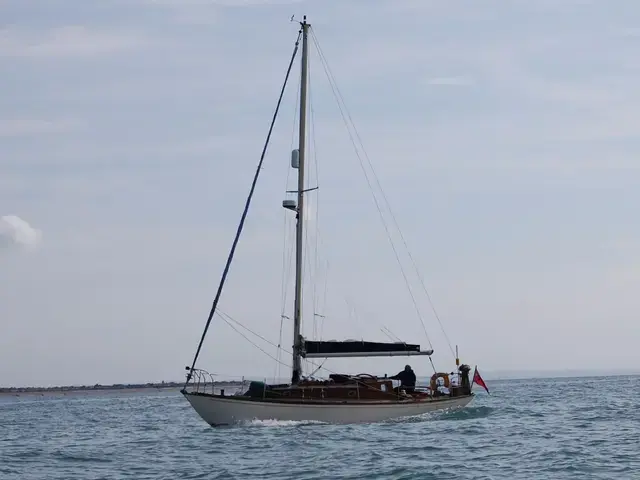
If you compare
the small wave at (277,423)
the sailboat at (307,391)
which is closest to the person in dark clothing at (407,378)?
the sailboat at (307,391)

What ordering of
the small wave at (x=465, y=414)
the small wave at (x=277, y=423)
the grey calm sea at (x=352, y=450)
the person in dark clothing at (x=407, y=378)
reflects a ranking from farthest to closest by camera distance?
the small wave at (x=465, y=414) → the person in dark clothing at (x=407, y=378) → the small wave at (x=277, y=423) → the grey calm sea at (x=352, y=450)

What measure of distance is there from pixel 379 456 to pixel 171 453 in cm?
866

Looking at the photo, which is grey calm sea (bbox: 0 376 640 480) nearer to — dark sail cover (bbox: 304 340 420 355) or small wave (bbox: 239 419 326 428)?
small wave (bbox: 239 419 326 428)

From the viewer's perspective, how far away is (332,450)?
3466cm

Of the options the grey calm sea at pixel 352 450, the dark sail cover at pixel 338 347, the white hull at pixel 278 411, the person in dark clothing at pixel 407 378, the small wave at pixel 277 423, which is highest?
the dark sail cover at pixel 338 347

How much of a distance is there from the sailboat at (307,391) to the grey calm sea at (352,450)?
0.66 m

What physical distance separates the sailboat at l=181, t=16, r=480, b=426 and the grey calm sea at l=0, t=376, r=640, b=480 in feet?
2.18

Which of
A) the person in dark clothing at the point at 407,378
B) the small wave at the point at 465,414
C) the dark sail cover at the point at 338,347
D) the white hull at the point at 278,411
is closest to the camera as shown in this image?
the white hull at the point at 278,411

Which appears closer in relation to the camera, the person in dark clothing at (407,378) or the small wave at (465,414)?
the person in dark clothing at (407,378)

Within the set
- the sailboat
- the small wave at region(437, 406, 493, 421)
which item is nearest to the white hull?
the sailboat

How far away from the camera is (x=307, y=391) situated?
43188 millimetres

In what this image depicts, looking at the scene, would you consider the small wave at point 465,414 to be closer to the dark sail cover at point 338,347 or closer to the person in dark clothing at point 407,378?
the person in dark clothing at point 407,378

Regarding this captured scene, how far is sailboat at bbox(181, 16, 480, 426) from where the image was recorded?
139ft

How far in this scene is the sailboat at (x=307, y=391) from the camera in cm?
4250
